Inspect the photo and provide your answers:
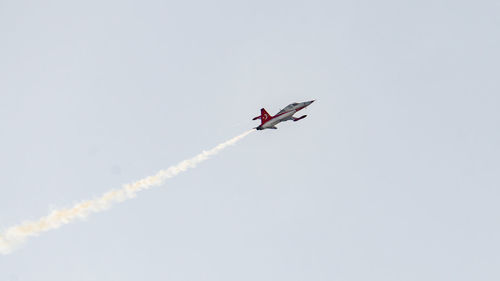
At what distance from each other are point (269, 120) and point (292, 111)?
302 inches

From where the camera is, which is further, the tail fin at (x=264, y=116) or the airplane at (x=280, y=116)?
the tail fin at (x=264, y=116)

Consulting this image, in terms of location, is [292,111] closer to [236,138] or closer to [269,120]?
[269,120]

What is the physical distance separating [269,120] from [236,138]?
12.3 m

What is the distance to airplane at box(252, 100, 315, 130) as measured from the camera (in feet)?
447

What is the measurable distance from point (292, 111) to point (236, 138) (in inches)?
783

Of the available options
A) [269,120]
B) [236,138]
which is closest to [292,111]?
[269,120]

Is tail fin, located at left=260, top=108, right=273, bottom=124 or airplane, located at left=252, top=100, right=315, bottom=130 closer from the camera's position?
airplane, located at left=252, top=100, right=315, bottom=130

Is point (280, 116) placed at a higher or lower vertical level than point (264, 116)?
lower

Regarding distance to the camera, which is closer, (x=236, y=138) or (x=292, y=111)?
(x=236, y=138)

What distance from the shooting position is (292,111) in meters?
141

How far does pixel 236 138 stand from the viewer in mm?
129250

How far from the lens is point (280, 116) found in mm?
138375

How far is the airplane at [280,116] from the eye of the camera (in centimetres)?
13638

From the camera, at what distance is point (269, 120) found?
13700 cm
